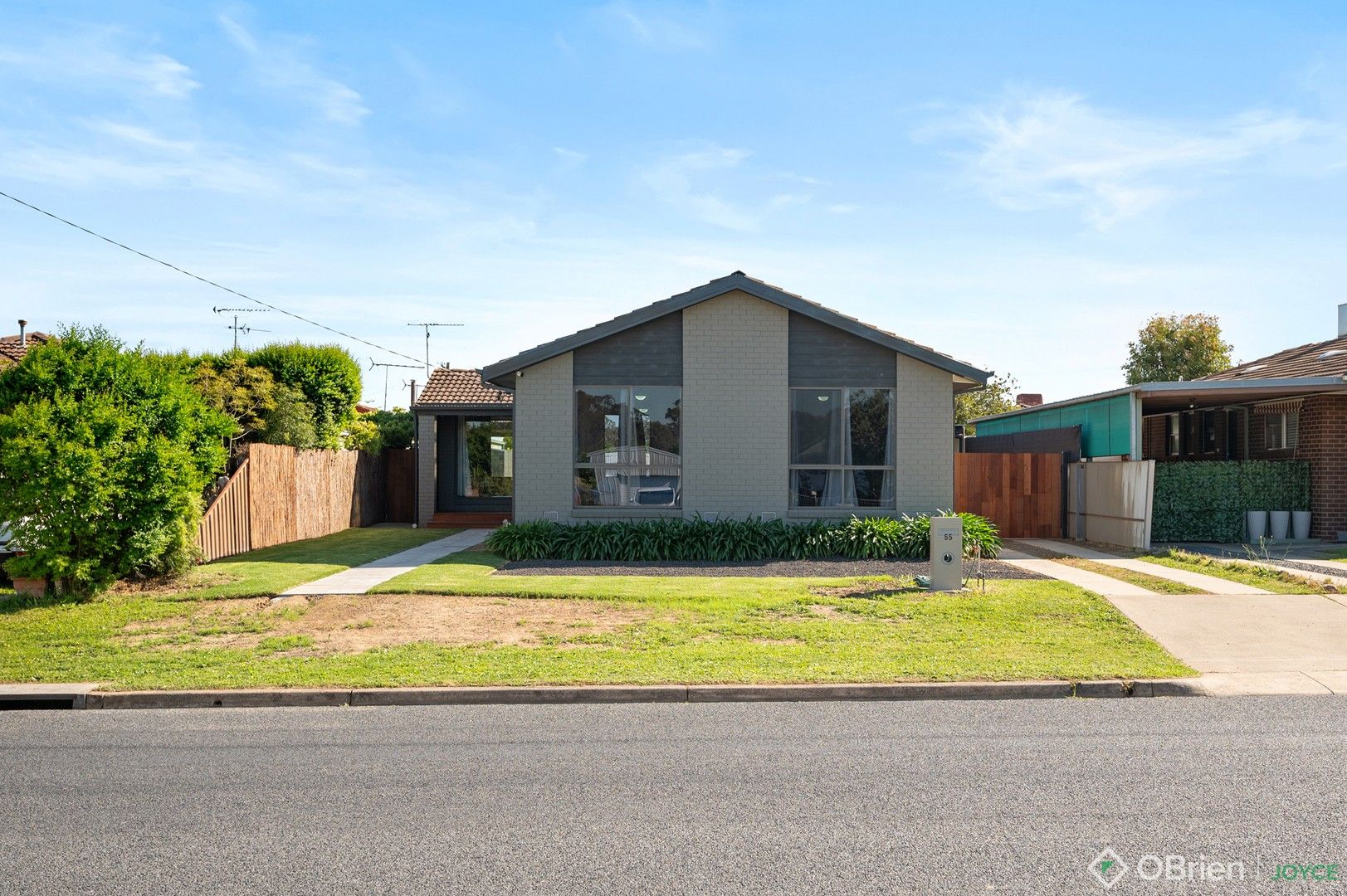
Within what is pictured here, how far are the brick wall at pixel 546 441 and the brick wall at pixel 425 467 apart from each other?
284 inches

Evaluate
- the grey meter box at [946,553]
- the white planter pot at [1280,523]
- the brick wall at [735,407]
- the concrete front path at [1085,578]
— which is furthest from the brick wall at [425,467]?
the white planter pot at [1280,523]

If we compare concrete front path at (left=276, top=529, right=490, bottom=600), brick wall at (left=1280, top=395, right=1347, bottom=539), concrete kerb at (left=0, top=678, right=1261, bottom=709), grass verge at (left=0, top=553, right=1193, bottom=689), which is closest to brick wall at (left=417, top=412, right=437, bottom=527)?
concrete front path at (left=276, top=529, right=490, bottom=600)

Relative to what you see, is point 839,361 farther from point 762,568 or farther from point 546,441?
point 546,441

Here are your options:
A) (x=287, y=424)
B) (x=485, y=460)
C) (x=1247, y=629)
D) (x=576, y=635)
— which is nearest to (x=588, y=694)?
(x=576, y=635)

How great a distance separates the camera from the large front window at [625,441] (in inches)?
690

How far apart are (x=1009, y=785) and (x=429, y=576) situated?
9287mm

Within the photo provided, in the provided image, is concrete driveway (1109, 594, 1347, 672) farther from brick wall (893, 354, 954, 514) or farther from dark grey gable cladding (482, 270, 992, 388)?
dark grey gable cladding (482, 270, 992, 388)

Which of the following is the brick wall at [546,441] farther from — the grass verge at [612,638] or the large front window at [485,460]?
the large front window at [485,460]

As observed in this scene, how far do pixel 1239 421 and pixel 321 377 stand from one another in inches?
843

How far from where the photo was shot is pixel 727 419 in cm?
1741

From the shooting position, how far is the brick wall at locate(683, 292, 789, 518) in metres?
17.4

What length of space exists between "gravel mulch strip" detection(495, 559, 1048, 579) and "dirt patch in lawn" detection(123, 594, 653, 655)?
2537 millimetres

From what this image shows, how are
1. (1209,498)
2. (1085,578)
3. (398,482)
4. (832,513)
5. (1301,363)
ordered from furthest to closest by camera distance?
1. (398,482)
2. (1301,363)
3. (1209,498)
4. (832,513)
5. (1085,578)

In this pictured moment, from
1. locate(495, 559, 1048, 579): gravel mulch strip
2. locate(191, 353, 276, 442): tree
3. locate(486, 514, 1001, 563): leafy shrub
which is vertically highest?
locate(191, 353, 276, 442): tree
